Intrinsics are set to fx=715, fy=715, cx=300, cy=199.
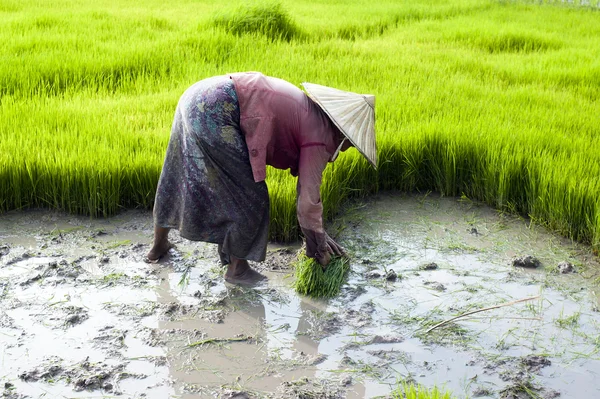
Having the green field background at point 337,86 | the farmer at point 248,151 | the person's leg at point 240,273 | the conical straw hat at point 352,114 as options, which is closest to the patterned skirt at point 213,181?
the farmer at point 248,151

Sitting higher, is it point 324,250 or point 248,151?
point 248,151

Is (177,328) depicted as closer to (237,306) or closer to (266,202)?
(237,306)

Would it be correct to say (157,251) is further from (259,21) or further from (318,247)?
(259,21)

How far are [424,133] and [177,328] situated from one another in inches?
85.8

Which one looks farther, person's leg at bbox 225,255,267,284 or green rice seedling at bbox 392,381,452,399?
person's leg at bbox 225,255,267,284

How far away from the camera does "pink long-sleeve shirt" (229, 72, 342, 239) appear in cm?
278

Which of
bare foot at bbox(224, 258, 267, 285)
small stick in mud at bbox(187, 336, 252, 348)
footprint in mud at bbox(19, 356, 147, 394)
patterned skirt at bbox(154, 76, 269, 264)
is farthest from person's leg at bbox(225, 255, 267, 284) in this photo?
footprint in mud at bbox(19, 356, 147, 394)

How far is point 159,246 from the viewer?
11.1 feet

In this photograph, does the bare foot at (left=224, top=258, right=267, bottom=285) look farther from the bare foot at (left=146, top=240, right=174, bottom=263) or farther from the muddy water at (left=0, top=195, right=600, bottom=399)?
the bare foot at (left=146, top=240, right=174, bottom=263)

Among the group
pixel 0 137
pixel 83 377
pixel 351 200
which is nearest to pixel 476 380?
pixel 83 377

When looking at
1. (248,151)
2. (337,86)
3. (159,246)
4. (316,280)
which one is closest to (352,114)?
(248,151)

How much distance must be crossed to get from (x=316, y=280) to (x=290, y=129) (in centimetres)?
71

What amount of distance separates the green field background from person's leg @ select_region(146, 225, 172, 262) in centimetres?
57

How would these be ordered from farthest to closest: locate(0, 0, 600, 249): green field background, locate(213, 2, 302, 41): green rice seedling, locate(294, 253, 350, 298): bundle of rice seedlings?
locate(213, 2, 302, 41): green rice seedling < locate(0, 0, 600, 249): green field background < locate(294, 253, 350, 298): bundle of rice seedlings
